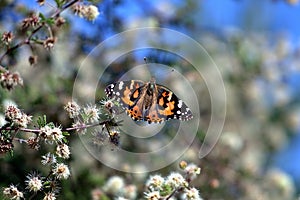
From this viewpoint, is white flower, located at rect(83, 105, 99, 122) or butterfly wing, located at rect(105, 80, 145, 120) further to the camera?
butterfly wing, located at rect(105, 80, 145, 120)

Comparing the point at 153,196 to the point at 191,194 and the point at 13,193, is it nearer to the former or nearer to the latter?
the point at 191,194

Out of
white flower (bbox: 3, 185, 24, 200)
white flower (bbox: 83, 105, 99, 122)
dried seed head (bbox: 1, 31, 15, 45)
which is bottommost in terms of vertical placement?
white flower (bbox: 3, 185, 24, 200)

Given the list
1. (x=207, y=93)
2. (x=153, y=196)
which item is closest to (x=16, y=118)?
(x=153, y=196)

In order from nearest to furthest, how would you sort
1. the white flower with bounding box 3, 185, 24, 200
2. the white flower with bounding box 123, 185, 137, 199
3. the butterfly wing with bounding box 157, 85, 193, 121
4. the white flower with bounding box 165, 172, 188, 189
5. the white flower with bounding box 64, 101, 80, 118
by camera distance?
the white flower with bounding box 3, 185, 24, 200 → the white flower with bounding box 64, 101, 80, 118 → the white flower with bounding box 165, 172, 188, 189 → the butterfly wing with bounding box 157, 85, 193, 121 → the white flower with bounding box 123, 185, 137, 199

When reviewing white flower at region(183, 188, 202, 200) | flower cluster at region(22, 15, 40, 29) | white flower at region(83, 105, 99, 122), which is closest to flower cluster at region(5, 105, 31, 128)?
white flower at region(83, 105, 99, 122)

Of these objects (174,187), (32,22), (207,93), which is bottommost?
(174,187)

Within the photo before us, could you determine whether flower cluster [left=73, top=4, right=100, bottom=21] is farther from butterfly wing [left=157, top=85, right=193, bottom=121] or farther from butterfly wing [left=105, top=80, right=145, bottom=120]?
butterfly wing [left=157, top=85, right=193, bottom=121]

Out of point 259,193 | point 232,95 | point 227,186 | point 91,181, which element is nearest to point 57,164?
point 91,181
